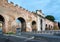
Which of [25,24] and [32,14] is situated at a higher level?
[32,14]

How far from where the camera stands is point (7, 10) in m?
32.3

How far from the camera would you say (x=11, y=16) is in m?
33.2

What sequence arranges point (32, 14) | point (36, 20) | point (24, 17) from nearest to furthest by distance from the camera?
point (24, 17) → point (32, 14) → point (36, 20)

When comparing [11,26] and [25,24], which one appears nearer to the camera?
[11,26]

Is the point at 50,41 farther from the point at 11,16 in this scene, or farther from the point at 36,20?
the point at 36,20

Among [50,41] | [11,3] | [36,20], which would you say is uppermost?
[11,3]

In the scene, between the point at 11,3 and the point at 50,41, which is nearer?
the point at 50,41

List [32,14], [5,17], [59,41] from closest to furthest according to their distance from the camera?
[59,41], [5,17], [32,14]

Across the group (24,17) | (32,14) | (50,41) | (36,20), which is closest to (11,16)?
(24,17)

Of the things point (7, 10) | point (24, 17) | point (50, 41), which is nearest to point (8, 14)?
point (7, 10)

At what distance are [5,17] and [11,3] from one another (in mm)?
3388

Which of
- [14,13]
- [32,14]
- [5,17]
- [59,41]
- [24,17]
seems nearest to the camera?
[59,41]

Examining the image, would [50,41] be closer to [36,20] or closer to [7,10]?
[7,10]

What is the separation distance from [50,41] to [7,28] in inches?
907
